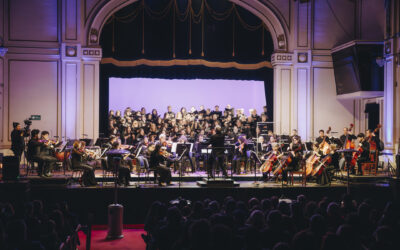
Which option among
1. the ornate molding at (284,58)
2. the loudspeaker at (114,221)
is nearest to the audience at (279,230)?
the loudspeaker at (114,221)

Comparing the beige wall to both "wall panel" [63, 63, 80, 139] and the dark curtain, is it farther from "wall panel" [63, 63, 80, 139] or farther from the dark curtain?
the dark curtain

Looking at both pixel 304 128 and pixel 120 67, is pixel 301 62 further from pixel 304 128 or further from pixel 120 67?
pixel 120 67

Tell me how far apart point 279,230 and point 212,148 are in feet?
17.9

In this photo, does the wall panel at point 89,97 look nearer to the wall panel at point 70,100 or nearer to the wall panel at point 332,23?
the wall panel at point 70,100

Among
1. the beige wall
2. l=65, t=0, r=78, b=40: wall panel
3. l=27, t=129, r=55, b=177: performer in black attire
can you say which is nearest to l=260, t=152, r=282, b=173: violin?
the beige wall

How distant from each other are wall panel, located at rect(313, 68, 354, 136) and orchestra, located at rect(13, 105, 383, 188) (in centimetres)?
202

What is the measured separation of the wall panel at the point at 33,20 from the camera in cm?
1383

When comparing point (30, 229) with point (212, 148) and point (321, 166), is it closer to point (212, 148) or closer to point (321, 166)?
point (212, 148)

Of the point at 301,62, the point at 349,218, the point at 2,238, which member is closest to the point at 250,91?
the point at 301,62

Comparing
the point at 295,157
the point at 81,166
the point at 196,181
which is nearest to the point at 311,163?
the point at 295,157

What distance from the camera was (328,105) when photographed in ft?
51.3

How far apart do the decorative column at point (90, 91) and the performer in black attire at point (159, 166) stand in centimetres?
513

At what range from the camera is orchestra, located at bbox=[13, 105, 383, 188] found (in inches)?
388

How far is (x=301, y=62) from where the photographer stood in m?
15.4
